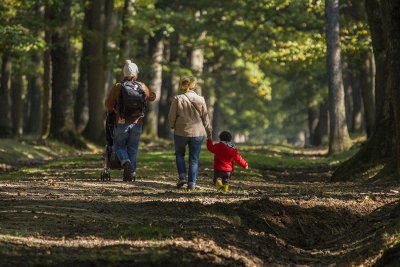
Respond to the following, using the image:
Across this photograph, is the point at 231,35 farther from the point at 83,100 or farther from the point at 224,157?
the point at 224,157

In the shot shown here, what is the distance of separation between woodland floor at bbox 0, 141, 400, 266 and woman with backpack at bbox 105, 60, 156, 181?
1.08 m

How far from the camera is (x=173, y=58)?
150ft

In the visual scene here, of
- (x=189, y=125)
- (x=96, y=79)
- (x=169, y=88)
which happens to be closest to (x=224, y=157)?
(x=189, y=125)

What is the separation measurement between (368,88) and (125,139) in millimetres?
18384

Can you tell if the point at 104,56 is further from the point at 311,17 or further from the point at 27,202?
the point at 27,202

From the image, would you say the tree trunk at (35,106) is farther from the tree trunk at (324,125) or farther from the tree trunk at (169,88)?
the tree trunk at (324,125)

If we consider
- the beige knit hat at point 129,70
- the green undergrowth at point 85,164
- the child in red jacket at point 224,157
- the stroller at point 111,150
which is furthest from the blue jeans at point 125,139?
the green undergrowth at point 85,164

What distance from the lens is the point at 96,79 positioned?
97.8ft

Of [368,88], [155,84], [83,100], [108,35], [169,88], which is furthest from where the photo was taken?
[169,88]

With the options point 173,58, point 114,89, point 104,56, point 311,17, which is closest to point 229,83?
point 173,58

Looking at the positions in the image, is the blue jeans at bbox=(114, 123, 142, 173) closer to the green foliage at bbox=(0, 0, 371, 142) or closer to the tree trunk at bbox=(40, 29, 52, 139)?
the green foliage at bbox=(0, 0, 371, 142)

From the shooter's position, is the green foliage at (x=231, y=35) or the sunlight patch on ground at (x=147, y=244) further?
the green foliage at (x=231, y=35)

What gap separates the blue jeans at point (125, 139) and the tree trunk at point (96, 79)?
16.9 meters

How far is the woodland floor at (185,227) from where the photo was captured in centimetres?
596
